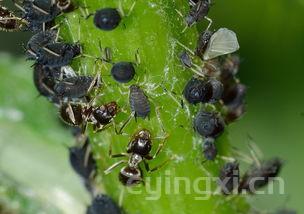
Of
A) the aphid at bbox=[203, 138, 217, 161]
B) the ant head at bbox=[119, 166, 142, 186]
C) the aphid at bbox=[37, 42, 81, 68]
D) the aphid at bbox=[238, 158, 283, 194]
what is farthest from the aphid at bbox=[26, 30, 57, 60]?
the aphid at bbox=[238, 158, 283, 194]

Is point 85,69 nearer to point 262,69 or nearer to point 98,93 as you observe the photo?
point 98,93

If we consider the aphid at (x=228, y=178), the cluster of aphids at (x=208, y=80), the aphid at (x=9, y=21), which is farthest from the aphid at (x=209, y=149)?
the aphid at (x=9, y=21)

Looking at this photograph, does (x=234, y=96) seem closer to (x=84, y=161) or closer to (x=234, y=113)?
(x=234, y=113)

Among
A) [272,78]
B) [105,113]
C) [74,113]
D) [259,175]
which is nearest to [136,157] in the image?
[105,113]

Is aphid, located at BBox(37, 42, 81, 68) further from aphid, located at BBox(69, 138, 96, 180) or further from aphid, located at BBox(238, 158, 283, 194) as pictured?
aphid, located at BBox(238, 158, 283, 194)

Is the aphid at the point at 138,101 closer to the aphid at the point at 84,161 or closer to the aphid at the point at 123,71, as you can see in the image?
the aphid at the point at 123,71

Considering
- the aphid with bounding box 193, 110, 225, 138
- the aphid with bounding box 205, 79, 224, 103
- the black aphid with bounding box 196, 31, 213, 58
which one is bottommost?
the aphid with bounding box 193, 110, 225, 138

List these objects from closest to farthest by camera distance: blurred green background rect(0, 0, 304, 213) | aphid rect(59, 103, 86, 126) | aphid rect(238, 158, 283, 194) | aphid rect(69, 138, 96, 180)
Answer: aphid rect(59, 103, 86, 126), aphid rect(69, 138, 96, 180), aphid rect(238, 158, 283, 194), blurred green background rect(0, 0, 304, 213)
